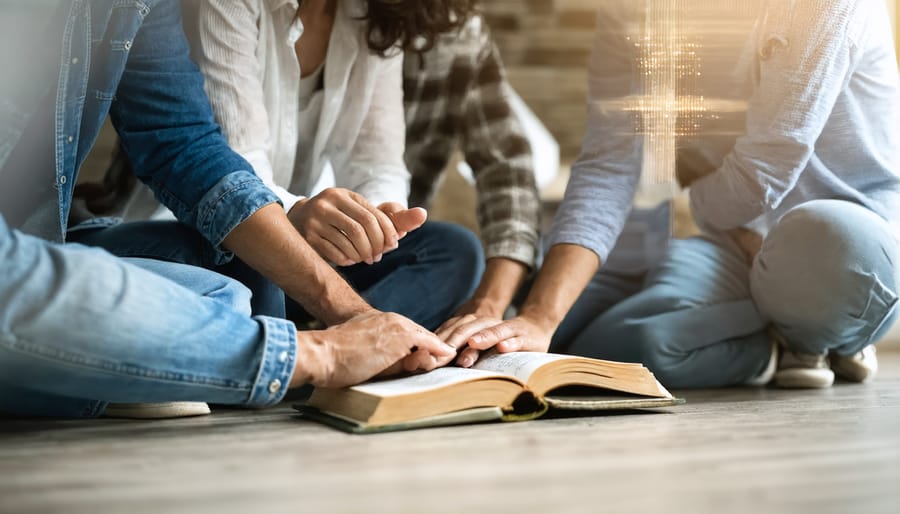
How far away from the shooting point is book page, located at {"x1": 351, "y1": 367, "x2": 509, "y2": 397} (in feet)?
2.77

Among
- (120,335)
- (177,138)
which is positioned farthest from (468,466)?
(177,138)

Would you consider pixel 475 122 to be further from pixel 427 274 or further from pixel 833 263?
pixel 833 263

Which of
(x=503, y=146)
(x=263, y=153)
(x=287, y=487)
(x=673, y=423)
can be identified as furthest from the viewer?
(x=503, y=146)

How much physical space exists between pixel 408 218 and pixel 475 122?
0.50 meters

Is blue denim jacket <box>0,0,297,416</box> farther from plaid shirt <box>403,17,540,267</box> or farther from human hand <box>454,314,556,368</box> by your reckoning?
plaid shirt <box>403,17,540,267</box>

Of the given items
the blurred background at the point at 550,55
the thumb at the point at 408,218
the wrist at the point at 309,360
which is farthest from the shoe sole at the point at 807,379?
the blurred background at the point at 550,55

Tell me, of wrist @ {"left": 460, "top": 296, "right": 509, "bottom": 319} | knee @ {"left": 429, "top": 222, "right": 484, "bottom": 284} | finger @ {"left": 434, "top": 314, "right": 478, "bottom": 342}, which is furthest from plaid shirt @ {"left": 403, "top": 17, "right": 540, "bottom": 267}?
finger @ {"left": 434, "top": 314, "right": 478, "bottom": 342}

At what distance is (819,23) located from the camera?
1.11 meters

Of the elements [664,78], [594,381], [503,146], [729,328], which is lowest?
[729,328]

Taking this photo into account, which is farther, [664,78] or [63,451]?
[664,78]

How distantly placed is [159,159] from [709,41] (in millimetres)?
742

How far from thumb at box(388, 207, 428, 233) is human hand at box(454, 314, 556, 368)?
0.47ft

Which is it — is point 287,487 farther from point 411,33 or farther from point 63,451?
point 411,33

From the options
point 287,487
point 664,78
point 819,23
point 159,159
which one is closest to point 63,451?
point 287,487
